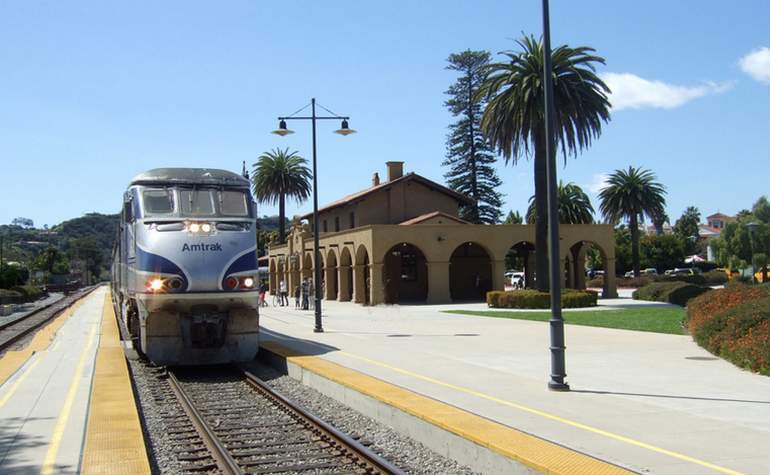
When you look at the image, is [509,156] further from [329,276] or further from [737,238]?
[737,238]

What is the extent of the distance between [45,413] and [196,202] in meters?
6.13

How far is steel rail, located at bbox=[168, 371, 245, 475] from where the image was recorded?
804 cm

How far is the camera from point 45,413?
1012cm

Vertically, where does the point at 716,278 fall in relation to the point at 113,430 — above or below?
above

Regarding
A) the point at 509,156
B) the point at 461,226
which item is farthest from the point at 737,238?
the point at 509,156

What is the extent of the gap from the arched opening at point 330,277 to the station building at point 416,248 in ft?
Answer: 0.23

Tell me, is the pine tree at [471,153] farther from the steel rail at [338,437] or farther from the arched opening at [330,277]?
the steel rail at [338,437]

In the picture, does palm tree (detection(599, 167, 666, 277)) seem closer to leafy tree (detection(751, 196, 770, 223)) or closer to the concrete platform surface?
leafy tree (detection(751, 196, 770, 223))

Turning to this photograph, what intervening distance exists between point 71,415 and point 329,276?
42.1 meters

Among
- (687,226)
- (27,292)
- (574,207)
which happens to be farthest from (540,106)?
(687,226)

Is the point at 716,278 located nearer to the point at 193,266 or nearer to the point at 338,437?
the point at 193,266

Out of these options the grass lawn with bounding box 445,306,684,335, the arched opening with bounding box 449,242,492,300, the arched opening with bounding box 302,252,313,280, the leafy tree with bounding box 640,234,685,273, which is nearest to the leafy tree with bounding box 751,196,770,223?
the leafy tree with bounding box 640,234,685,273

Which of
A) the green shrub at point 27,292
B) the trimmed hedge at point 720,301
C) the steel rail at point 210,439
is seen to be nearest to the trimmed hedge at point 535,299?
the trimmed hedge at point 720,301

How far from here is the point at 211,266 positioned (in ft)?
47.4
